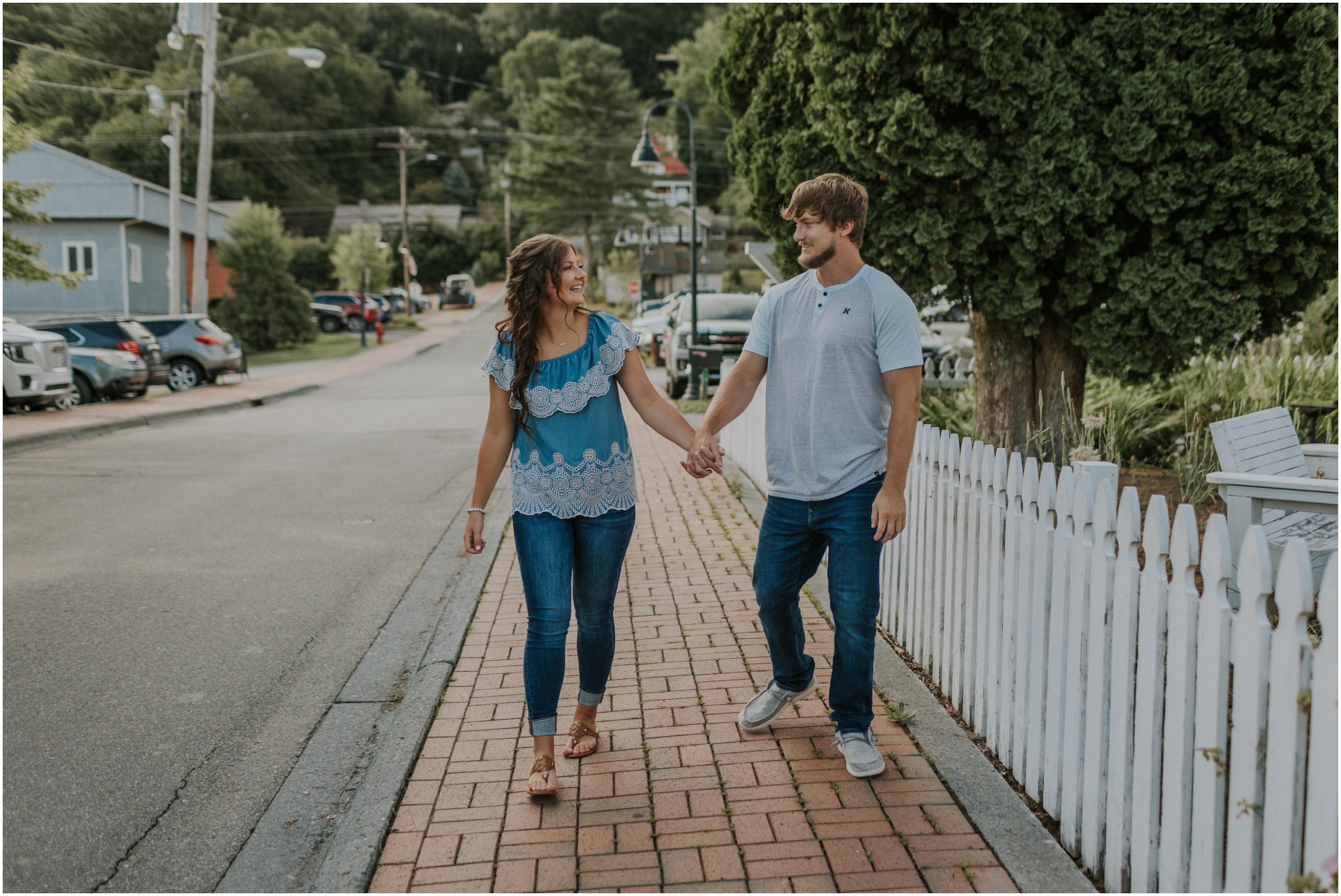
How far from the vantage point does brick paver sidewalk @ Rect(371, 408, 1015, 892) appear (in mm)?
3082

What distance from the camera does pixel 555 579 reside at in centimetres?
364

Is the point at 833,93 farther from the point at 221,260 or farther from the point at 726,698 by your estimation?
the point at 221,260

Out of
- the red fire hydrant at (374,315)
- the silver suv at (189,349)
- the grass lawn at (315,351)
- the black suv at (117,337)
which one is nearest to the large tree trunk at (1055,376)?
the black suv at (117,337)

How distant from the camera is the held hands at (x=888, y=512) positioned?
3.51 m

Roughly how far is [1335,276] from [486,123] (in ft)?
341

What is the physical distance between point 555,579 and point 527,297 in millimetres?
921

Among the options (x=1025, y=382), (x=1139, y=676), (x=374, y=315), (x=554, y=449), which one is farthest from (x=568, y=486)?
(x=374, y=315)

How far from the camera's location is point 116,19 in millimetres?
70312

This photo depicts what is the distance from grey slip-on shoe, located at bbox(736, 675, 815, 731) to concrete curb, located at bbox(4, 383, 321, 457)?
40.5 feet

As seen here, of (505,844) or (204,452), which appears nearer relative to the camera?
(505,844)

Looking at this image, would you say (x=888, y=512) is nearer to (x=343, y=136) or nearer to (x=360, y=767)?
(x=360, y=767)

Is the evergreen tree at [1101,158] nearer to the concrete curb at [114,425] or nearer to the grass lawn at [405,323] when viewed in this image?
the concrete curb at [114,425]

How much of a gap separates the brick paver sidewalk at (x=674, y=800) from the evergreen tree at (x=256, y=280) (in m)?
36.5

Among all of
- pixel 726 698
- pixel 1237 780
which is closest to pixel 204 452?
pixel 726 698
